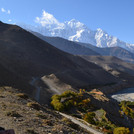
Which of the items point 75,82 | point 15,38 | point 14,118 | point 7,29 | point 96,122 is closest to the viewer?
point 14,118

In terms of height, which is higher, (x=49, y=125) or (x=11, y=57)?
(x=11, y=57)

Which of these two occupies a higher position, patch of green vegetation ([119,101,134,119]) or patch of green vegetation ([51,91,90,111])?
patch of green vegetation ([51,91,90,111])

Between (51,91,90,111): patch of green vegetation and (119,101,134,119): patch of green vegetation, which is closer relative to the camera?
(51,91,90,111): patch of green vegetation

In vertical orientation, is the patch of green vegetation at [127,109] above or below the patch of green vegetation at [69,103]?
below

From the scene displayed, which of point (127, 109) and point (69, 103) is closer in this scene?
point (69, 103)

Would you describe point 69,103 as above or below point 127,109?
above

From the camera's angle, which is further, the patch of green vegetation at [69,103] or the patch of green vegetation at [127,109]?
the patch of green vegetation at [127,109]

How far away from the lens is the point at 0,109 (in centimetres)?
1309

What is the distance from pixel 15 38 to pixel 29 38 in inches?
338

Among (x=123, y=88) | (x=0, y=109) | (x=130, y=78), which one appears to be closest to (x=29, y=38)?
(x=123, y=88)

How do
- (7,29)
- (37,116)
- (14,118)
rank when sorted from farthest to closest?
(7,29) → (37,116) → (14,118)

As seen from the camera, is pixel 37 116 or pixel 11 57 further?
pixel 11 57

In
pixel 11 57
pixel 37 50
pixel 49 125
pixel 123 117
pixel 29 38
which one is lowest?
pixel 123 117

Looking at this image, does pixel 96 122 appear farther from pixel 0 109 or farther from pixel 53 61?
pixel 53 61
